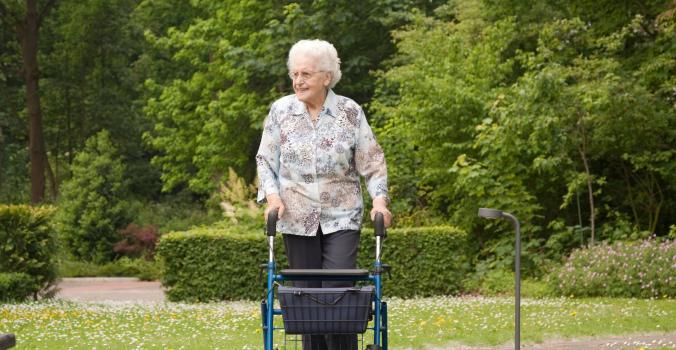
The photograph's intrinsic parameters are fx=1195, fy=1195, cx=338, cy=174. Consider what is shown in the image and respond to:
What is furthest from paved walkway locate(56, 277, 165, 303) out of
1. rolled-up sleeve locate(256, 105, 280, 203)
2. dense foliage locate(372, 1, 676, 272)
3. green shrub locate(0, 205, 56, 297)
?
rolled-up sleeve locate(256, 105, 280, 203)

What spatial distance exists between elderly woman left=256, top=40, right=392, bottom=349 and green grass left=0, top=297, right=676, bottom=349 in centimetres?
353

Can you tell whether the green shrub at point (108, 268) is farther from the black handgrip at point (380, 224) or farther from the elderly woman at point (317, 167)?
the black handgrip at point (380, 224)

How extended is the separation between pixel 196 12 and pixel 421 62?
17225 mm

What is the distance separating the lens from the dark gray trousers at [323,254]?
5.46 meters

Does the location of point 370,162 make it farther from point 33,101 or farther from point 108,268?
point 33,101

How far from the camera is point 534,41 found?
2169cm

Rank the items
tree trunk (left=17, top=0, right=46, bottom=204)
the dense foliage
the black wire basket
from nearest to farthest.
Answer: the black wire basket → the dense foliage → tree trunk (left=17, top=0, right=46, bottom=204)

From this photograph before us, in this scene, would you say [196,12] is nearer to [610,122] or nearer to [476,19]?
[476,19]

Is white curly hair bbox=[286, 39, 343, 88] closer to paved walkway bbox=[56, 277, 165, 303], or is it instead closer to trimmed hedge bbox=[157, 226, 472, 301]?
trimmed hedge bbox=[157, 226, 472, 301]

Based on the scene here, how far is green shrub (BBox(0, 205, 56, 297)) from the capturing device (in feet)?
53.8

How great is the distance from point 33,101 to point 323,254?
27.6 metres

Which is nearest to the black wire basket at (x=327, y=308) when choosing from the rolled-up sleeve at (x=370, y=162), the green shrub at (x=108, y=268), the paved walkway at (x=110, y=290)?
the rolled-up sleeve at (x=370, y=162)

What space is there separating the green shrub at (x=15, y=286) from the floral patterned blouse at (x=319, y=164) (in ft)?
36.3

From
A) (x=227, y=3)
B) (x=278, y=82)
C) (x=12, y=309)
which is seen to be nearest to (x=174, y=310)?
(x=12, y=309)
